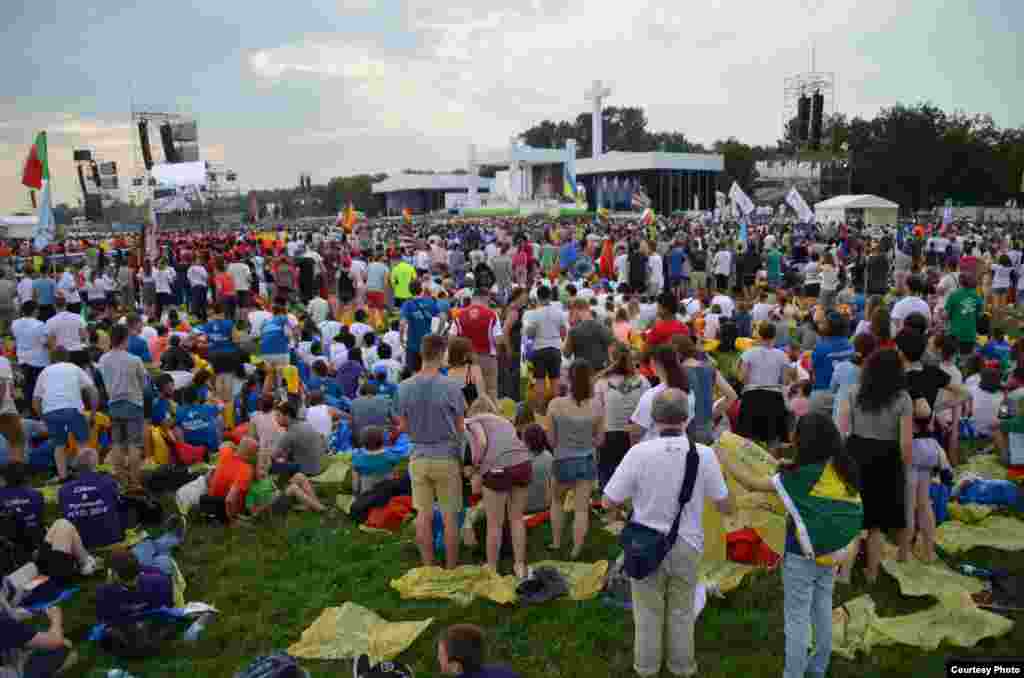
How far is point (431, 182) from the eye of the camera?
277ft

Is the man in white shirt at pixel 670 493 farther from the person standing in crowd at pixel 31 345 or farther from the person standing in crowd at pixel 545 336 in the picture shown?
the person standing in crowd at pixel 31 345

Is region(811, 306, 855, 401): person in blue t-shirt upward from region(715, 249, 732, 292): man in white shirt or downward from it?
downward

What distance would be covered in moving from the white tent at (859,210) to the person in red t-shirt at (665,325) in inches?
1158

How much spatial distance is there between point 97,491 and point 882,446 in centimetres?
555

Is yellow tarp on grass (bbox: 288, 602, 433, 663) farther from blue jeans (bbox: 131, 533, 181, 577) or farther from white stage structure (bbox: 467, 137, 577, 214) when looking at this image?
white stage structure (bbox: 467, 137, 577, 214)

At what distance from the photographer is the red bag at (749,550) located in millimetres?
5344

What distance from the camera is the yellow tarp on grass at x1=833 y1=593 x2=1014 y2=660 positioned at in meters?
4.27

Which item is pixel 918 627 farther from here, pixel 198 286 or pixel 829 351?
pixel 198 286

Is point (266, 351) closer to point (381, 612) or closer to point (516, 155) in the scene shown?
point (381, 612)

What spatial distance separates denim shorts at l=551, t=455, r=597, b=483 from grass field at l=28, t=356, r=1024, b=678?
2.32ft

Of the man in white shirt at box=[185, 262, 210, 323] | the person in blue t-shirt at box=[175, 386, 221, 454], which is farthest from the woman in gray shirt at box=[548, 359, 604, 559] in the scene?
the man in white shirt at box=[185, 262, 210, 323]

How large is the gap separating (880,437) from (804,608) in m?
1.48

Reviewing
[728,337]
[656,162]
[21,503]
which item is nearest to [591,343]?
[21,503]

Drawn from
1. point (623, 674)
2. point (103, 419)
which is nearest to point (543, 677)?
point (623, 674)
